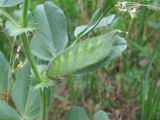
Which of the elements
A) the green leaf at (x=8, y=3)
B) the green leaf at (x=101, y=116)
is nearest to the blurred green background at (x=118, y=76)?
the green leaf at (x=101, y=116)

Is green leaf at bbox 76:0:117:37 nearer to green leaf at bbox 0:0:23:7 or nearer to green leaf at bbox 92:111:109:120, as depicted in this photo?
green leaf at bbox 0:0:23:7

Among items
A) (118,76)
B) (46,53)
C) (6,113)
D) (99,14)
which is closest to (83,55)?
(99,14)

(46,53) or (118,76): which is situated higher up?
(46,53)

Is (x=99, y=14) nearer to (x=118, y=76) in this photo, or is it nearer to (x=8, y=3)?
(x=8, y=3)

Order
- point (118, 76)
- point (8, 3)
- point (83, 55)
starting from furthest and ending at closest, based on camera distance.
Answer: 1. point (118, 76)
2. point (8, 3)
3. point (83, 55)

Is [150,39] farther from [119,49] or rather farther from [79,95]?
[119,49]

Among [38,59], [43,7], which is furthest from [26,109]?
[43,7]

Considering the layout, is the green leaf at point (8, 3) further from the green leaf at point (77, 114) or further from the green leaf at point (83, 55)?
the green leaf at point (77, 114)

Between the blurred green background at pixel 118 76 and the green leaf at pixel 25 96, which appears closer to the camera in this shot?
the green leaf at pixel 25 96

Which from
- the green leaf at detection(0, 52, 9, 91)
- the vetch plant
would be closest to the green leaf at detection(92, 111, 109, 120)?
the vetch plant
